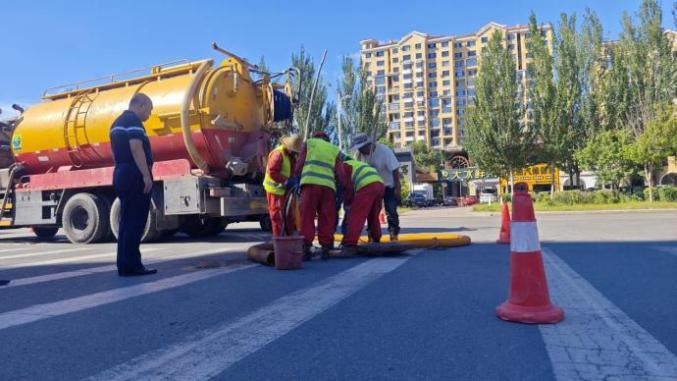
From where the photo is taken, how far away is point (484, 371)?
2.42 meters

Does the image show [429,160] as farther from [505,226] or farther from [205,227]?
[505,226]

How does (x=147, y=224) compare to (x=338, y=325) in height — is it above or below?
above

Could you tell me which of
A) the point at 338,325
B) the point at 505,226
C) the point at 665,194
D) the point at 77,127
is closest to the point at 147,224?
the point at 77,127

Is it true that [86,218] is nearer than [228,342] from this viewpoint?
No

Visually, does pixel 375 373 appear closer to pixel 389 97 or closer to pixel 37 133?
pixel 37 133

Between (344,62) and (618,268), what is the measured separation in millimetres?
34328

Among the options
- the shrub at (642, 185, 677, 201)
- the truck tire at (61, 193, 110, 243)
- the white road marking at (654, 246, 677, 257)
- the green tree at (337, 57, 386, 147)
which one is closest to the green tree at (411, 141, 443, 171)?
the green tree at (337, 57, 386, 147)

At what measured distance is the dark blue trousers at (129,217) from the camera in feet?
18.2

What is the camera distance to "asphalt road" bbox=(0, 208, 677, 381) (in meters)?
2.47

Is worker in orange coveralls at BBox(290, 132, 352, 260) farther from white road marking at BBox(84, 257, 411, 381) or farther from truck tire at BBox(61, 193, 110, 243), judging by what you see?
truck tire at BBox(61, 193, 110, 243)

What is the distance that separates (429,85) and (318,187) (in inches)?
4540

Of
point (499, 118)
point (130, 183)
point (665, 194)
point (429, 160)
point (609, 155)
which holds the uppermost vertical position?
point (429, 160)

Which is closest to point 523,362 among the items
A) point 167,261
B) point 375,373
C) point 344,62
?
point 375,373

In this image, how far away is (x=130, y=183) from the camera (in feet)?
18.4
